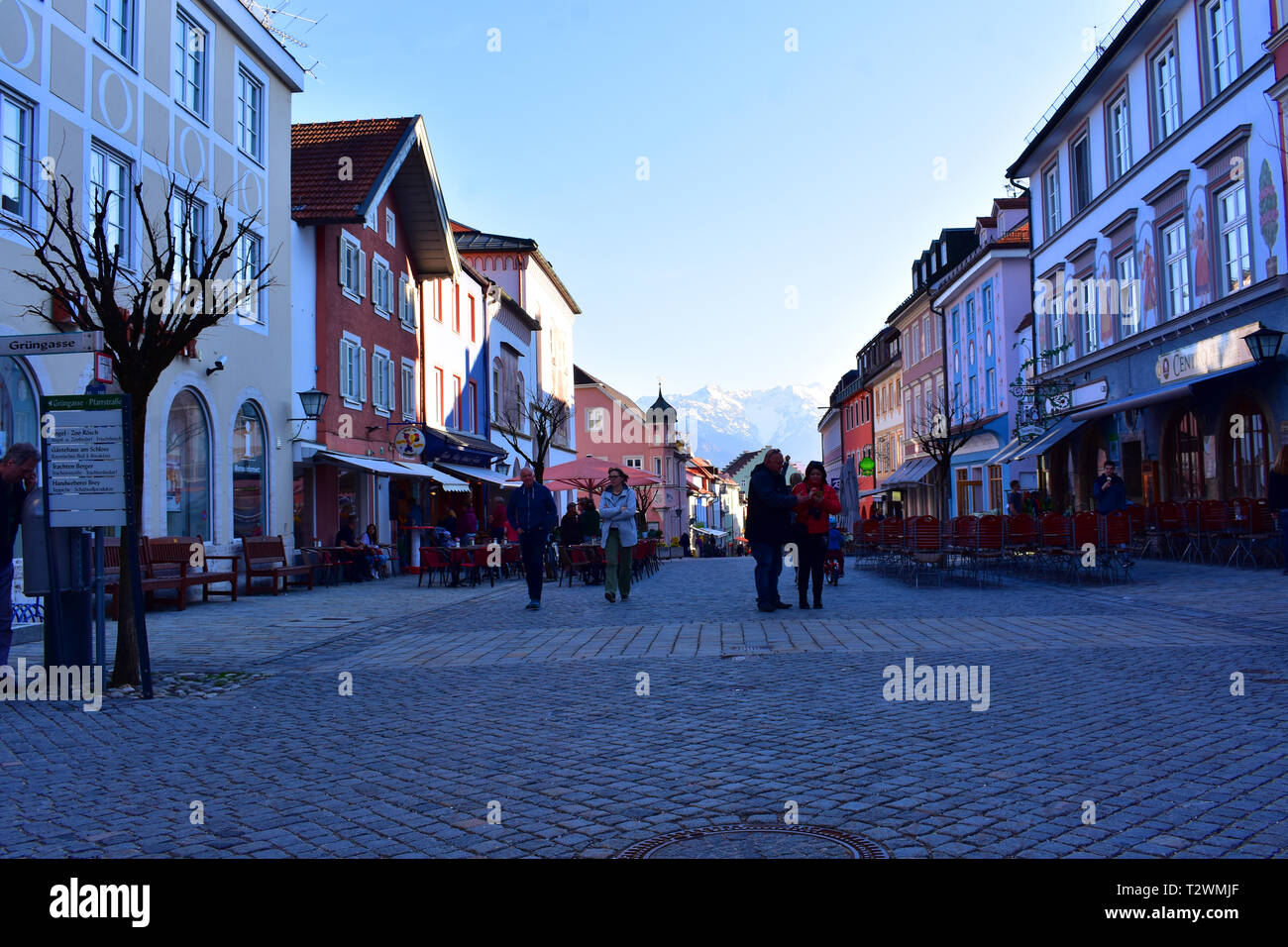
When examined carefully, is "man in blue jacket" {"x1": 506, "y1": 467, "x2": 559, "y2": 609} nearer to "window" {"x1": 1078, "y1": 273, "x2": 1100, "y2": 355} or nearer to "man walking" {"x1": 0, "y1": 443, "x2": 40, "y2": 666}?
"man walking" {"x1": 0, "y1": 443, "x2": 40, "y2": 666}

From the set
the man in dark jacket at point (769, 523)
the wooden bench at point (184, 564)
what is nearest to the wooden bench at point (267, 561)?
the wooden bench at point (184, 564)

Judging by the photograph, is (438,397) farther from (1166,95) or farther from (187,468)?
(1166,95)

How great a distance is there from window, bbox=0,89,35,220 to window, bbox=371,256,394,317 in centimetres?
1322

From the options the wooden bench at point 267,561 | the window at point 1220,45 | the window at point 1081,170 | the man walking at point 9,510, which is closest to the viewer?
the man walking at point 9,510

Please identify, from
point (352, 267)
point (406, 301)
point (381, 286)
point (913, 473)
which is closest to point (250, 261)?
point (352, 267)

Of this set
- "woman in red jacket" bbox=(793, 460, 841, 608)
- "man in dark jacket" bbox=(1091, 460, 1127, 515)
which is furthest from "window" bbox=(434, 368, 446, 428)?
"woman in red jacket" bbox=(793, 460, 841, 608)

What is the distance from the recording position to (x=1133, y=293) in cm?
2534

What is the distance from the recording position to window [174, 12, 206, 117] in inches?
693

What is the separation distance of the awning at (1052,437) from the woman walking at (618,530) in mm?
17080

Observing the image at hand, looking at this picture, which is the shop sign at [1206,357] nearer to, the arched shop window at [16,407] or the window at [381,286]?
the window at [381,286]

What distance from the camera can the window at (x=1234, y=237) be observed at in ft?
64.4

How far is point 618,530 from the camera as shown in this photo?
1518 cm
